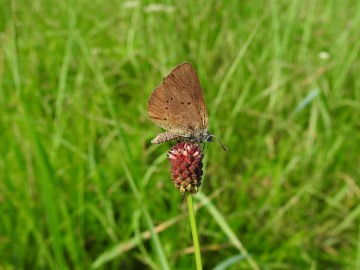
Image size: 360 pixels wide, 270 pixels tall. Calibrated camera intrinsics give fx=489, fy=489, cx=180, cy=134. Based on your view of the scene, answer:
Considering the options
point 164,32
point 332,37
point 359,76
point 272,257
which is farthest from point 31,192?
point 332,37

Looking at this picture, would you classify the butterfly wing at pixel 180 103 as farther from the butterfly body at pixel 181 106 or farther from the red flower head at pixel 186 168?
the red flower head at pixel 186 168

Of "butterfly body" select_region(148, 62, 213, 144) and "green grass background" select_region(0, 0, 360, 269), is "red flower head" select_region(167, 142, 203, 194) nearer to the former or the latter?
"butterfly body" select_region(148, 62, 213, 144)

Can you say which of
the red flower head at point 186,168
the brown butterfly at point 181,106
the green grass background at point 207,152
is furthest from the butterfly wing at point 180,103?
the green grass background at point 207,152

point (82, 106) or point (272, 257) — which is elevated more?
point (82, 106)

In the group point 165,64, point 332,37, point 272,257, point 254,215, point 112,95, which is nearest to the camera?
point 272,257

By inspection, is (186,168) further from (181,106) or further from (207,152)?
(207,152)

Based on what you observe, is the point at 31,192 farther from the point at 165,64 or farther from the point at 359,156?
the point at 359,156
